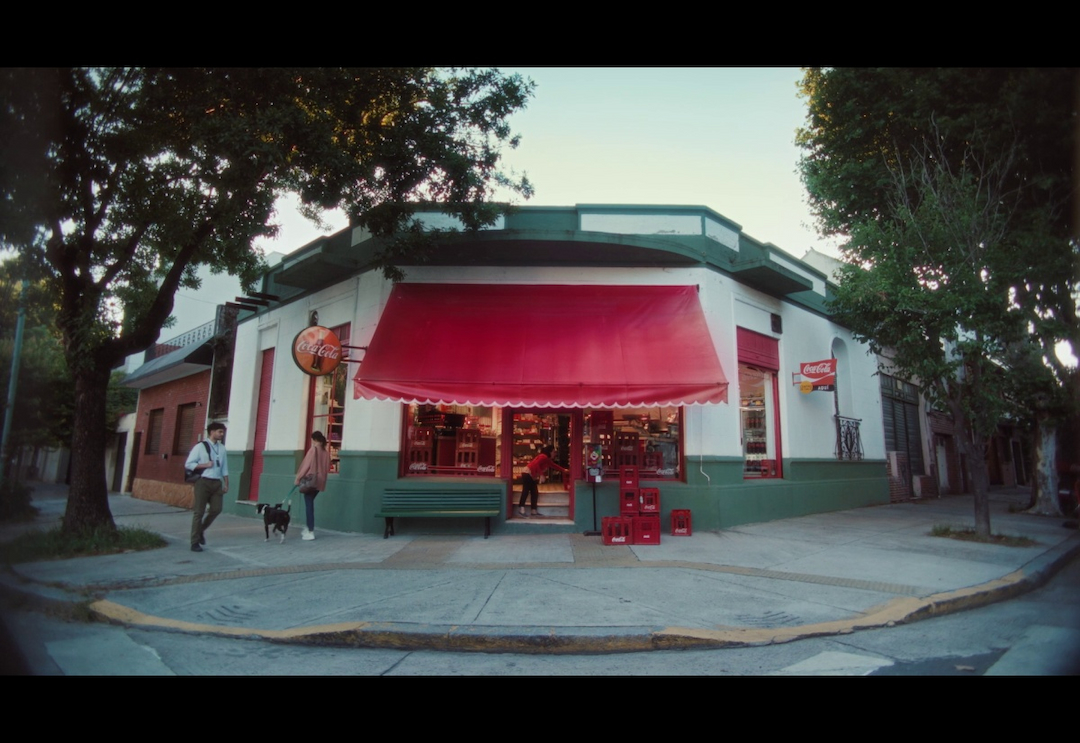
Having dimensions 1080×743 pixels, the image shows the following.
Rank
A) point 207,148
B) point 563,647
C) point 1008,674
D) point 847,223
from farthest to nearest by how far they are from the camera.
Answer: point 847,223 → point 207,148 → point 563,647 → point 1008,674

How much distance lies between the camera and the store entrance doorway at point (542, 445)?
10.7 m

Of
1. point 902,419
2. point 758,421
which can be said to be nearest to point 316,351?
point 758,421

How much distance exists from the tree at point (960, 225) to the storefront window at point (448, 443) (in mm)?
7052

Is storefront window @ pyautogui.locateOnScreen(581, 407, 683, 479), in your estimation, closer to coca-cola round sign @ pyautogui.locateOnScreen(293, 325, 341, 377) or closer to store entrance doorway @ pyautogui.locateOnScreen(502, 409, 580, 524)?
store entrance doorway @ pyautogui.locateOnScreen(502, 409, 580, 524)

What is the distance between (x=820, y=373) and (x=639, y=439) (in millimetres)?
4703

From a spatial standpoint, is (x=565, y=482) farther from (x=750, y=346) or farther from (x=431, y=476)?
(x=750, y=346)

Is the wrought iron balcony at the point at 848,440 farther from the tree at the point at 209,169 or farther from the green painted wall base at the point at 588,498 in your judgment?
the tree at the point at 209,169

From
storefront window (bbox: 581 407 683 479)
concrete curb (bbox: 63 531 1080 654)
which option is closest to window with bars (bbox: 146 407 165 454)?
storefront window (bbox: 581 407 683 479)

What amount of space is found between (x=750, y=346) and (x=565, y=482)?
15.4 ft

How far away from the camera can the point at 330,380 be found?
41.1 ft

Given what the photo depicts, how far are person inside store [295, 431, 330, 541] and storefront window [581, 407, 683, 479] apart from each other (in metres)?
4.60
